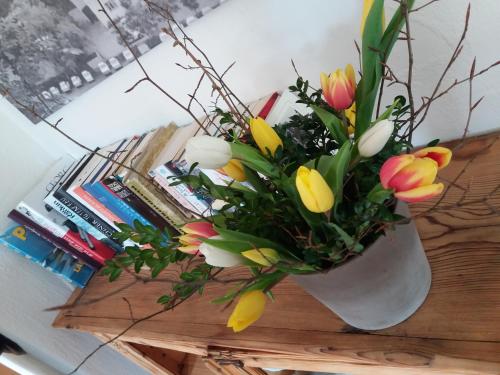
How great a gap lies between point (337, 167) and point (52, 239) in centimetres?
107

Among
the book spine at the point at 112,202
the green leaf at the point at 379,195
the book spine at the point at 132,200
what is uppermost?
the green leaf at the point at 379,195

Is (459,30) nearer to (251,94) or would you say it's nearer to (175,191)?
(251,94)

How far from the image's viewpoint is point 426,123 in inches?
34.8

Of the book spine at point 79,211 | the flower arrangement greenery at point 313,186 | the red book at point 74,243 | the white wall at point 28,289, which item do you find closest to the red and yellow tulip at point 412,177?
the flower arrangement greenery at point 313,186

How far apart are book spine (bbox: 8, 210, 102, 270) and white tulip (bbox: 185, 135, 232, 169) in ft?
3.14

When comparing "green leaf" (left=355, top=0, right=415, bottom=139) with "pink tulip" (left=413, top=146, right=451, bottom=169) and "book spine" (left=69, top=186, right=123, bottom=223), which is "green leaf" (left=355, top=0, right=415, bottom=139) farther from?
"book spine" (left=69, top=186, right=123, bottom=223)

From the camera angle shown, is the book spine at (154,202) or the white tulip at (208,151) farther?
the book spine at (154,202)

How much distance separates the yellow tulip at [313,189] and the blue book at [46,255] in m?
1.10

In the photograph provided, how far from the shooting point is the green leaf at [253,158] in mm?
491

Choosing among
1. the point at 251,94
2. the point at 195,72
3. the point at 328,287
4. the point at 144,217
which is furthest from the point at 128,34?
the point at 328,287

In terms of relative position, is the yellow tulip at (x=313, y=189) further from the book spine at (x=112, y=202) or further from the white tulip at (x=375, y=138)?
the book spine at (x=112, y=202)

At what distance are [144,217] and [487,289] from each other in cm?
80

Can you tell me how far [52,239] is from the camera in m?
1.27

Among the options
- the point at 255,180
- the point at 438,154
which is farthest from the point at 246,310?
the point at 438,154
